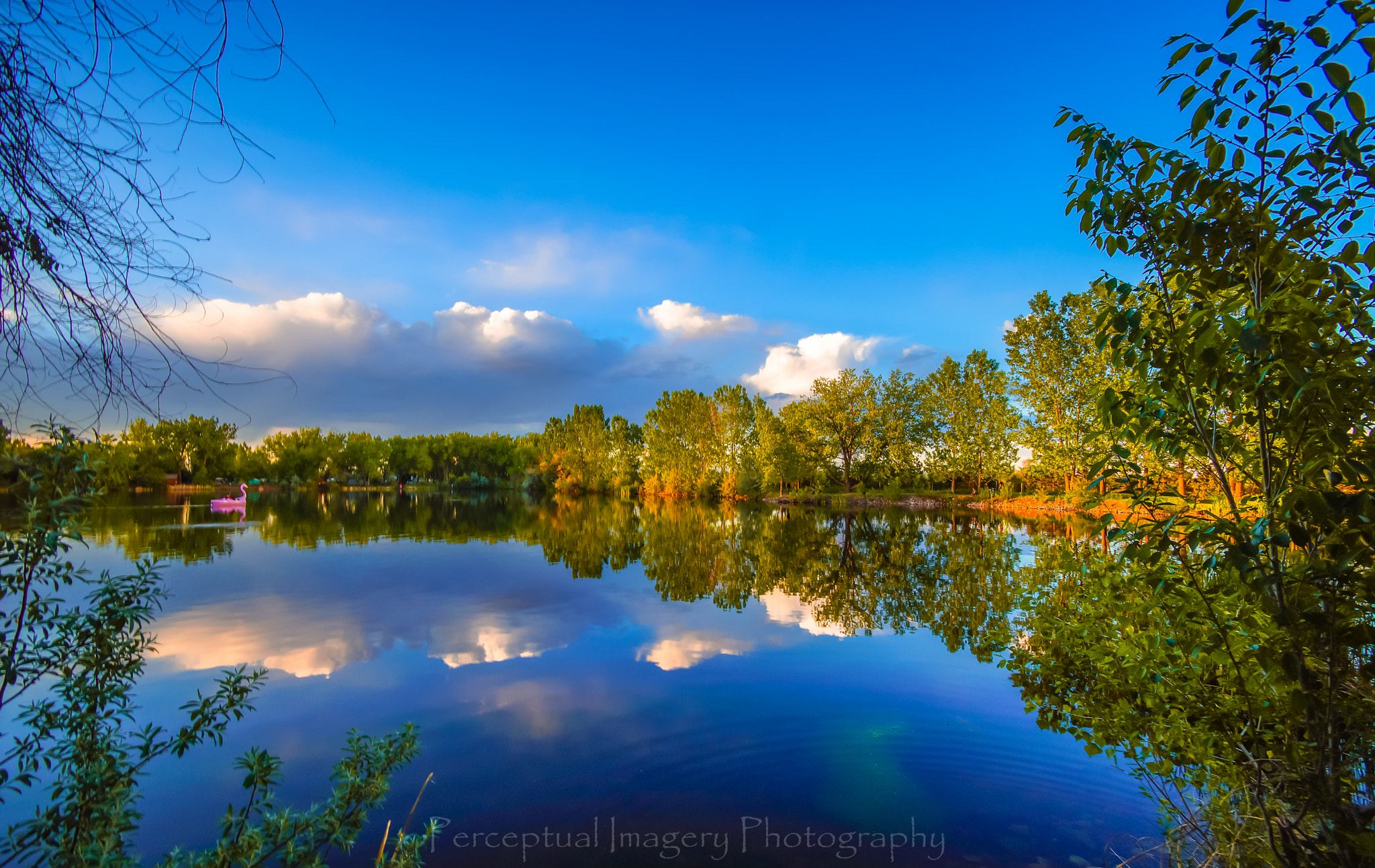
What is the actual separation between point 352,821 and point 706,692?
5.72 meters

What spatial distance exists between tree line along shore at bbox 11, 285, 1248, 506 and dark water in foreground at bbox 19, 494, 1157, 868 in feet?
10.00

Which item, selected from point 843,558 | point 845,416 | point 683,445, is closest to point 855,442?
point 845,416

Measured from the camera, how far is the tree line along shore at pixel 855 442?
2569cm

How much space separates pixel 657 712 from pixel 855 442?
49208 millimetres

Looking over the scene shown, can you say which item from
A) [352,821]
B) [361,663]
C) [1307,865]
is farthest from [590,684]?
[1307,865]

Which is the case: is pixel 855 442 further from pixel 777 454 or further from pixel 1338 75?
pixel 1338 75

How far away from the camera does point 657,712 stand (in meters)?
7.48

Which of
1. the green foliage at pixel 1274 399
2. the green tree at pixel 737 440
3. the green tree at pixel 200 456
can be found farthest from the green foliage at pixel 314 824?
the green tree at pixel 200 456

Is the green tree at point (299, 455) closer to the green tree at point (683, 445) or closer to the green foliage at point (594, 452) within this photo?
the green foliage at point (594, 452)

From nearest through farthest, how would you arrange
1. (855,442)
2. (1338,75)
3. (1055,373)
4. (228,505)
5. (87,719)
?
1. (1338,75)
2. (87,719)
3. (1055,373)
4. (228,505)
5. (855,442)

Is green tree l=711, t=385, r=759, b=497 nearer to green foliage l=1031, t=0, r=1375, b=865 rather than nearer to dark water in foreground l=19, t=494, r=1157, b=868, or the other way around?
dark water in foreground l=19, t=494, r=1157, b=868

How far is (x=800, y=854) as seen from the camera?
187 inches

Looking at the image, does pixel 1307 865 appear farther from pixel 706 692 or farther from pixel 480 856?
pixel 706 692

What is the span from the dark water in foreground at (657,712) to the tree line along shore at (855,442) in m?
3.05
